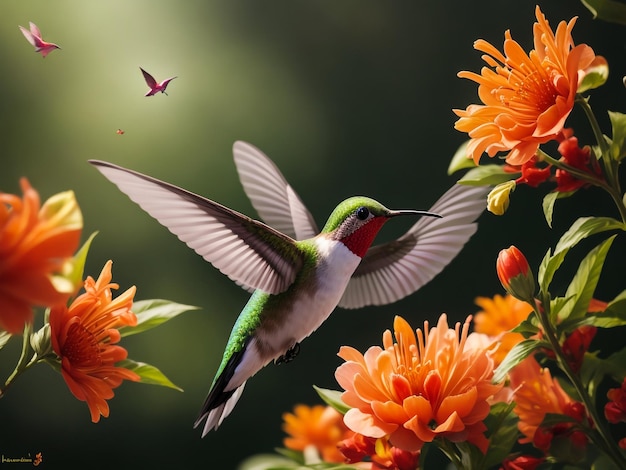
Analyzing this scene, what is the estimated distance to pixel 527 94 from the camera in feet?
1.83

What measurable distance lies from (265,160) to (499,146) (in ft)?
1.08

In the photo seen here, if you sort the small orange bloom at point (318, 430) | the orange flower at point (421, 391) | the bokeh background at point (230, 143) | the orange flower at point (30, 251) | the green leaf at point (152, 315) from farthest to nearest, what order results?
the bokeh background at point (230, 143) → the small orange bloom at point (318, 430) → the green leaf at point (152, 315) → the orange flower at point (421, 391) → the orange flower at point (30, 251)

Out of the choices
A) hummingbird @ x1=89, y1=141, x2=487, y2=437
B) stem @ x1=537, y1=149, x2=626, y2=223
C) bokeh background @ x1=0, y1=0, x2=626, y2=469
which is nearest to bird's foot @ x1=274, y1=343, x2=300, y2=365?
A: hummingbird @ x1=89, y1=141, x2=487, y2=437

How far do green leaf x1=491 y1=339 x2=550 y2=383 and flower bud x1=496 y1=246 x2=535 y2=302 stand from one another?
3 cm

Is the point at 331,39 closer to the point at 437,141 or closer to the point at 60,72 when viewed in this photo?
the point at 437,141

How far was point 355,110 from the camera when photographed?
1.62m

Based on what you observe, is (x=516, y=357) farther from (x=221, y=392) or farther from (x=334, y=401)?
(x=221, y=392)

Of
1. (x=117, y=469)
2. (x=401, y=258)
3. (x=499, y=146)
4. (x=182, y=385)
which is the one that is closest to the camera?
(x=499, y=146)

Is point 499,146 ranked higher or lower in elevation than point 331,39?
lower

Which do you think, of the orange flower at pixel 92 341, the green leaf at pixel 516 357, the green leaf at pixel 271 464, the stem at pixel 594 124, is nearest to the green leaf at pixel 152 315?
the orange flower at pixel 92 341

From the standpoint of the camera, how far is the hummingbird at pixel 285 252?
23.6 inches

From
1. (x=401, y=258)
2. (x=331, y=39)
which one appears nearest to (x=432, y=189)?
(x=331, y=39)

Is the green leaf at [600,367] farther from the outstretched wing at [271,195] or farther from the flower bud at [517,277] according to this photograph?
the outstretched wing at [271,195]

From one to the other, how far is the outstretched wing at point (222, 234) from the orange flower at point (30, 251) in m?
0.15
